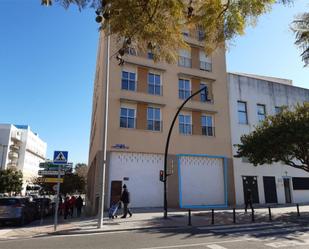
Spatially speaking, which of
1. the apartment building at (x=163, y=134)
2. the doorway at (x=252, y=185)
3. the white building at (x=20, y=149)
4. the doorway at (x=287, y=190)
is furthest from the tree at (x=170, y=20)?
the white building at (x=20, y=149)

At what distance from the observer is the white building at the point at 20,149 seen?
6775cm

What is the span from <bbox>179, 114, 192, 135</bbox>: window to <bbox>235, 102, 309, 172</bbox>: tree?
5.45 meters

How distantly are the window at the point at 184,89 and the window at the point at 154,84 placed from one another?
6.66 ft

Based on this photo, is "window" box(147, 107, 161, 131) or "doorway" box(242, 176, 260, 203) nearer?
"window" box(147, 107, 161, 131)

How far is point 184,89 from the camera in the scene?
84.1ft

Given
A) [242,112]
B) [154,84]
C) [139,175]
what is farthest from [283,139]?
[154,84]

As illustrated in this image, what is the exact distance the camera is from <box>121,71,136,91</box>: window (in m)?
23.3

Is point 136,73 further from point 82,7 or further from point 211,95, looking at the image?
point 82,7

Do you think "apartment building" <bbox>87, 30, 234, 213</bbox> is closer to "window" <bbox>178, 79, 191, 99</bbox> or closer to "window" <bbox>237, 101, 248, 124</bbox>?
"window" <bbox>178, 79, 191, 99</bbox>

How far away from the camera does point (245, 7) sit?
170 inches

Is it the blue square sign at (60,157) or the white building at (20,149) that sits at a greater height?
the white building at (20,149)

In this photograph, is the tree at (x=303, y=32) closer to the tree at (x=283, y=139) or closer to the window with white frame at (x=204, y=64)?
the tree at (x=283, y=139)

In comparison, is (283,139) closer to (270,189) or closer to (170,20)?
(270,189)

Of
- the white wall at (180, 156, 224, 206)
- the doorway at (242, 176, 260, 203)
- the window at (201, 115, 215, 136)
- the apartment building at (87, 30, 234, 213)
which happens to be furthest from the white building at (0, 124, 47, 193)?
the doorway at (242, 176, 260, 203)
